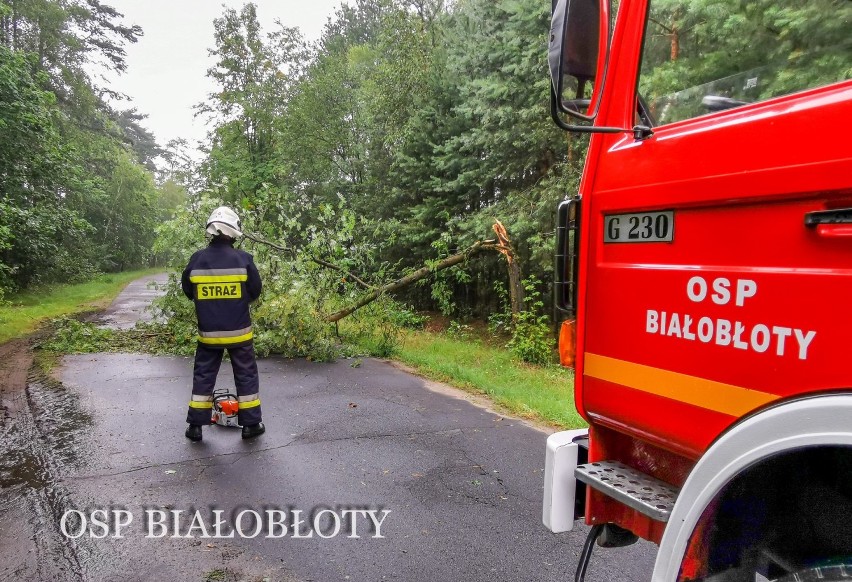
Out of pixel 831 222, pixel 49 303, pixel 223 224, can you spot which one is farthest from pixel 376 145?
pixel 831 222

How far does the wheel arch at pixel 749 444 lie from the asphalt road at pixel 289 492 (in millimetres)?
1528

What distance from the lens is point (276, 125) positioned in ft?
70.5

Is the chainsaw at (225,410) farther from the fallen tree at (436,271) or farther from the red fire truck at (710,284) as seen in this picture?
the fallen tree at (436,271)

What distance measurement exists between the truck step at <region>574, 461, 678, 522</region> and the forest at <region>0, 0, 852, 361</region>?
1226 mm

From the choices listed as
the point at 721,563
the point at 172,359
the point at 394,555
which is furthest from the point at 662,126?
the point at 172,359

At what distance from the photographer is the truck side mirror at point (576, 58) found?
179 centimetres

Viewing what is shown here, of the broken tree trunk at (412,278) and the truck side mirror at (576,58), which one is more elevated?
the truck side mirror at (576,58)

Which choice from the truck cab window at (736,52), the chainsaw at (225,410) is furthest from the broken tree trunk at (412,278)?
the truck cab window at (736,52)

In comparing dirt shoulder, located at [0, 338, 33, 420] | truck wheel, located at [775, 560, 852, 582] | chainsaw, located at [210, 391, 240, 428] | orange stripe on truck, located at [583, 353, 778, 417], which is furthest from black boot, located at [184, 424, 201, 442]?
truck wheel, located at [775, 560, 852, 582]

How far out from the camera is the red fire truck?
1.30 meters

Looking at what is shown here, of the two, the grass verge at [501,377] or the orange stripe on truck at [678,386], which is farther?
the grass verge at [501,377]

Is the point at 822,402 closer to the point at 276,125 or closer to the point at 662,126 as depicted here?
the point at 662,126

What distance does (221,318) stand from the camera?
4.61 meters

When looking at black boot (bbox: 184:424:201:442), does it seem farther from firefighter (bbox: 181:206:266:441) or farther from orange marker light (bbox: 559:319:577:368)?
orange marker light (bbox: 559:319:577:368)
